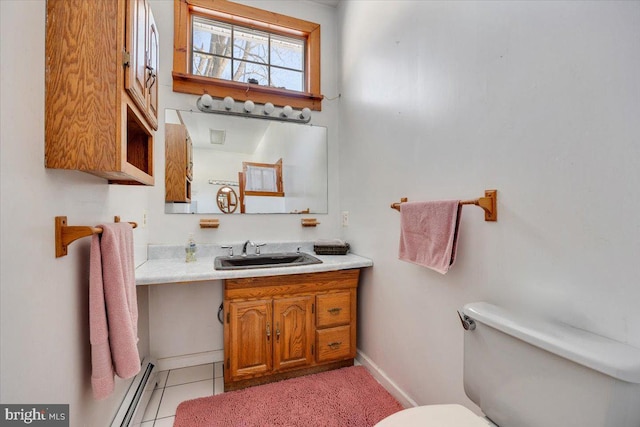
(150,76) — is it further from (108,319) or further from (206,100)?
(108,319)

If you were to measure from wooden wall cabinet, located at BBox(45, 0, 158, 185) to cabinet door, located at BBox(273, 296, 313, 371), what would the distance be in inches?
48.1

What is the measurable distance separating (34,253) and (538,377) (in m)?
1.42

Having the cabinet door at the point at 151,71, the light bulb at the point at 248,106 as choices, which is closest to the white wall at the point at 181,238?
the light bulb at the point at 248,106

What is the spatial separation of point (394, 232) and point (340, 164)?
969 mm

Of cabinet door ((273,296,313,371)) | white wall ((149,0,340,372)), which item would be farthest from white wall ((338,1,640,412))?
white wall ((149,0,340,372))

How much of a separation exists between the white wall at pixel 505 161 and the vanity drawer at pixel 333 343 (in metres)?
0.20

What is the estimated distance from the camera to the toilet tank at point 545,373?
0.58 meters

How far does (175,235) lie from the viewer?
1.97 metres

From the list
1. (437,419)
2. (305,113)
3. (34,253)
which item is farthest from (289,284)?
(305,113)

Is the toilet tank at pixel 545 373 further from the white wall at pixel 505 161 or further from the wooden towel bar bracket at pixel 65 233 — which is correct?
the wooden towel bar bracket at pixel 65 233

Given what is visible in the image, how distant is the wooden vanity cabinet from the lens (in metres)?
1.62

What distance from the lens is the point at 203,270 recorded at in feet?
5.18

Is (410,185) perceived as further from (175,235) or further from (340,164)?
(175,235)

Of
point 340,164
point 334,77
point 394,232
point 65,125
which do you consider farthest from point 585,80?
point 334,77
